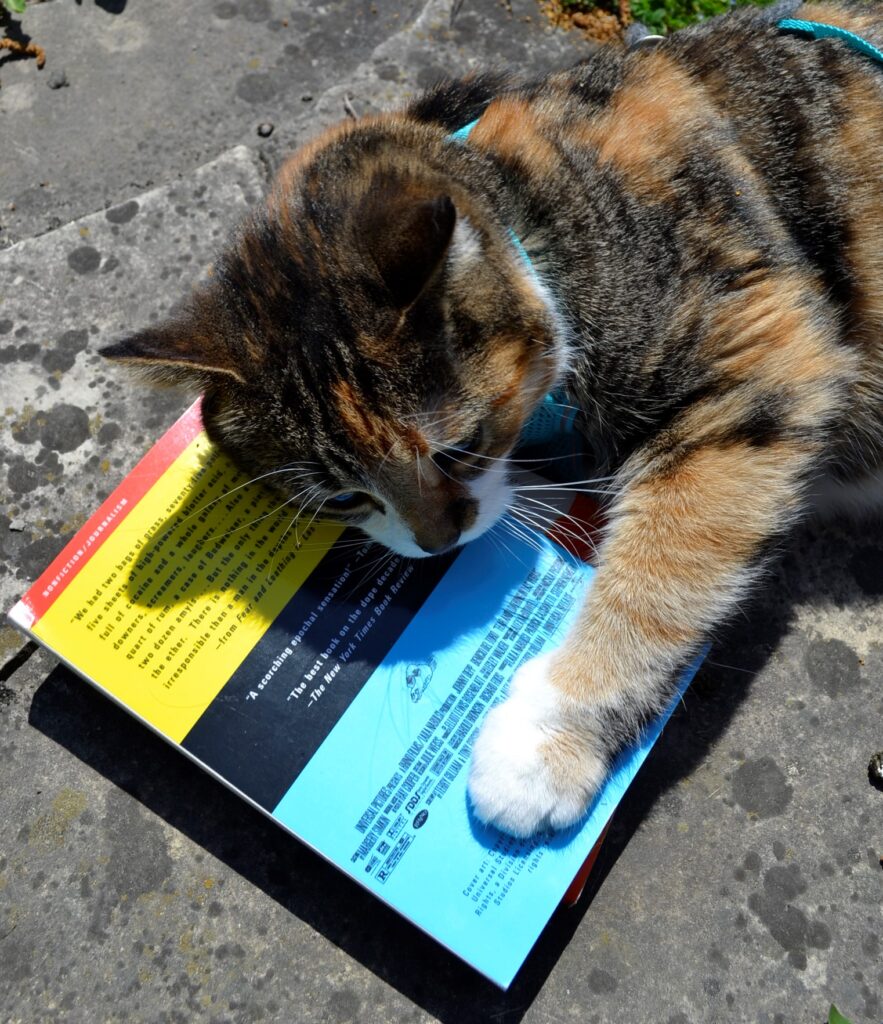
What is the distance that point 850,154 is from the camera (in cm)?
160

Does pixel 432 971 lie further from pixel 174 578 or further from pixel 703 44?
pixel 703 44

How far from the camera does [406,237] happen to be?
1234mm

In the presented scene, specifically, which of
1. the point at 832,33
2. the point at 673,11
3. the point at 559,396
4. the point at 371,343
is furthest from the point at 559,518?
the point at 673,11

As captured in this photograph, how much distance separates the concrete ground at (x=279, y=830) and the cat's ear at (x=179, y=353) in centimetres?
68

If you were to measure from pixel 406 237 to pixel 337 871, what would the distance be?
1256 mm

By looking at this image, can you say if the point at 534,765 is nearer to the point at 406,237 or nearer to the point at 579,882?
the point at 579,882

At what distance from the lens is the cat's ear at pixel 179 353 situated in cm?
135

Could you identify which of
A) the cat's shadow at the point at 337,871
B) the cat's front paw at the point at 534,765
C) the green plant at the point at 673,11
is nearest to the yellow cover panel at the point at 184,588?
the cat's shadow at the point at 337,871

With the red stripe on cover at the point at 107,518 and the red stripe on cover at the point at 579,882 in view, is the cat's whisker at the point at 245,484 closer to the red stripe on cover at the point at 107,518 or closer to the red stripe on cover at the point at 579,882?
the red stripe on cover at the point at 107,518

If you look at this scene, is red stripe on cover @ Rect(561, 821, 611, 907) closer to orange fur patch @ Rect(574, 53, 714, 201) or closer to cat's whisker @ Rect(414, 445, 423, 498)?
cat's whisker @ Rect(414, 445, 423, 498)

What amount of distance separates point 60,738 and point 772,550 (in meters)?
1.54

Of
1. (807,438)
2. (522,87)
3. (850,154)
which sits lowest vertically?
(807,438)

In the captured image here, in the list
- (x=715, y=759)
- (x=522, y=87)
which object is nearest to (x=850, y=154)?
(x=522, y=87)

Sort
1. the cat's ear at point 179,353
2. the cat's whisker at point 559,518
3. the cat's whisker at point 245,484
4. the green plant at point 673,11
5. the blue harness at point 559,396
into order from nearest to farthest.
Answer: the cat's ear at point 179,353
the cat's whisker at point 245,484
the blue harness at point 559,396
the cat's whisker at point 559,518
the green plant at point 673,11
